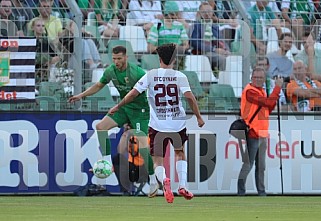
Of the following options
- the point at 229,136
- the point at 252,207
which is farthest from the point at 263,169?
the point at 252,207

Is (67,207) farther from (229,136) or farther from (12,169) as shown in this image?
(229,136)

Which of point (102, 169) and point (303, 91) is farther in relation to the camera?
point (303, 91)

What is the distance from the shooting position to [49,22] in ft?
54.1

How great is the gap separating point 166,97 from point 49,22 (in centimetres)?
406

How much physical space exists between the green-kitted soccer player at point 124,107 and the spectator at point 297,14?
3.41 m

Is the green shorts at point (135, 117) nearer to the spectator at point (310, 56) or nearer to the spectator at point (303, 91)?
the spectator at point (303, 91)

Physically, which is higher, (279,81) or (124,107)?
(279,81)

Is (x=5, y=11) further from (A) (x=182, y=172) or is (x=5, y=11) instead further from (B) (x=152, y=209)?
(B) (x=152, y=209)

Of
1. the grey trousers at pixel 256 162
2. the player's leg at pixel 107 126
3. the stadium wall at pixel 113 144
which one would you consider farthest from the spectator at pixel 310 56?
the player's leg at pixel 107 126

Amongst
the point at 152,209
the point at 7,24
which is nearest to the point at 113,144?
the point at 7,24

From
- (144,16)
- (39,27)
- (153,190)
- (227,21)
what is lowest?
(153,190)

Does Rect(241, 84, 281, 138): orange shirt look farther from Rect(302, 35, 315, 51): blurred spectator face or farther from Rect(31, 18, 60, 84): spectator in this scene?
Rect(31, 18, 60, 84): spectator

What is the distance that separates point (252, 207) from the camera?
12.9 metres

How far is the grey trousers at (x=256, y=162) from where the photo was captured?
54.9 feet
